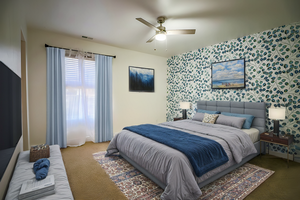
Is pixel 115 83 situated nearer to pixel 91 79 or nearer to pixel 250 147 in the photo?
pixel 91 79

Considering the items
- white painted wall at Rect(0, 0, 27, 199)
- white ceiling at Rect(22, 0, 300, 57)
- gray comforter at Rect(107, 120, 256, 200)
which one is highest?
white ceiling at Rect(22, 0, 300, 57)

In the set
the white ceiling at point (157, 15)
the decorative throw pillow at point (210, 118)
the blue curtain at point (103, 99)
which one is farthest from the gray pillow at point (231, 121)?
the blue curtain at point (103, 99)

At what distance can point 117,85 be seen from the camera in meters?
4.81

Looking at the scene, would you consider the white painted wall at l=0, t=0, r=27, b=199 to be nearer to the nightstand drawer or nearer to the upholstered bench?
the upholstered bench

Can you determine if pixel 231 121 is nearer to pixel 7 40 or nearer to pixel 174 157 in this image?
pixel 174 157

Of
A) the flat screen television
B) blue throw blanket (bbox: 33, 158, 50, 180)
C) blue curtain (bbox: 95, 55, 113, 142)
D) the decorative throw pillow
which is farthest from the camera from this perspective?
blue curtain (bbox: 95, 55, 113, 142)

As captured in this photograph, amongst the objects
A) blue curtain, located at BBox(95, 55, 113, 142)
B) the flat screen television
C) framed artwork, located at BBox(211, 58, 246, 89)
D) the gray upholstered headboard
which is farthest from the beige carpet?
framed artwork, located at BBox(211, 58, 246, 89)

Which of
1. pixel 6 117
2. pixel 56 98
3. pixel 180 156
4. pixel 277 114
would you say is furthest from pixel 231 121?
pixel 56 98

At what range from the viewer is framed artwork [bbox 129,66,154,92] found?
16.7 ft

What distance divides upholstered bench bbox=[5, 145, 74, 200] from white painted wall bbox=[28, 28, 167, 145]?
169cm

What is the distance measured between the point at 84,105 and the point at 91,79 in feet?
2.44

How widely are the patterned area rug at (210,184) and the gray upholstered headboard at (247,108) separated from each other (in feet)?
3.36

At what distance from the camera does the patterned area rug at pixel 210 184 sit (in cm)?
208

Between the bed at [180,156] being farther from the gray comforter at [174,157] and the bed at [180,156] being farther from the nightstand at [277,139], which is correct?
the nightstand at [277,139]
